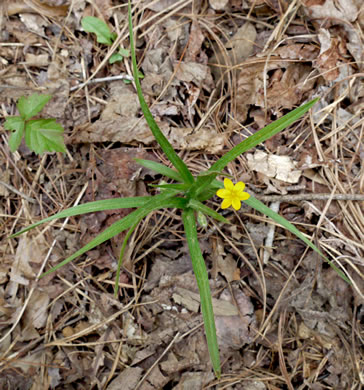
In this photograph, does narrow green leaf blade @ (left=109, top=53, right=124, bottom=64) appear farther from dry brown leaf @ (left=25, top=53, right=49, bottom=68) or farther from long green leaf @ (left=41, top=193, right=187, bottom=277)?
long green leaf @ (left=41, top=193, right=187, bottom=277)

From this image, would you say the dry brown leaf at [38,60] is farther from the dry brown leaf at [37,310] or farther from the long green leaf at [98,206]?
the dry brown leaf at [37,310]

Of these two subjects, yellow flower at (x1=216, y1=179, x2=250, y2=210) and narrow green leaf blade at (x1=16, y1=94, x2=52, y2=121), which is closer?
yellow flower at (x1=216, y1=179, x2=250, y2=210)

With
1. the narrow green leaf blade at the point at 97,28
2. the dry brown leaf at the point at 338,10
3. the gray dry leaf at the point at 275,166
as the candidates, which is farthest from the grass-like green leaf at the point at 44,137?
the dry brown leaf at the point at 338,10

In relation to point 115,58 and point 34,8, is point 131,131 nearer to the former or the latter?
point 115,58

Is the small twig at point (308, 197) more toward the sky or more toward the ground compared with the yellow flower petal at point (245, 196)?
more toward the ground

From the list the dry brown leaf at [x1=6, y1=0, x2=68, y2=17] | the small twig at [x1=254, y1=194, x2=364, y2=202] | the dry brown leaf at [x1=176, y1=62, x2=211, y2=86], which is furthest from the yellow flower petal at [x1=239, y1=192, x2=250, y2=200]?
the dry brown leaf at [x1=6, y1=0, x2=68, y2=17]

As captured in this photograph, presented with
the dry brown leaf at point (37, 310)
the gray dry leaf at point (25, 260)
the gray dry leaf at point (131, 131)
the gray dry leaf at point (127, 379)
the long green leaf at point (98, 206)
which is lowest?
the gray dry leaf at point (127, 379)

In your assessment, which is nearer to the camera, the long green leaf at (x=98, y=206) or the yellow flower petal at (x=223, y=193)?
the yellow flower petal at (x=223, y=193)

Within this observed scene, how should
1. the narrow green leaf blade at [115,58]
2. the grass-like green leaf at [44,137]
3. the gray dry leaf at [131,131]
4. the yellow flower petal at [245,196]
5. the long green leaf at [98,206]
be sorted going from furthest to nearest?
1. the narrow green leaf blade at [115,58]
2. the gray dry leaf at [131,131]
3. the grass-like green leaf at [44,137]
4. the long green leaf at [98,206]
5. the yellow flower petal at [245,196]
